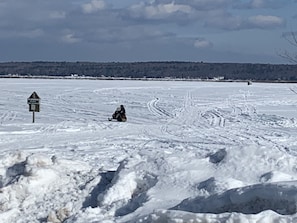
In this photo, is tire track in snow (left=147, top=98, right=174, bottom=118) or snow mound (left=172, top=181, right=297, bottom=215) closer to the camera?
snow mound (left=172, top=181, right=297, bottom=215)

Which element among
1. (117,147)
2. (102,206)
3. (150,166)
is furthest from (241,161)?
(117,147)

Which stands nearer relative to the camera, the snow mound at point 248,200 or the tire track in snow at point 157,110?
the snow mound at point 248,200

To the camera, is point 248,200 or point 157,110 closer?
point 248,200

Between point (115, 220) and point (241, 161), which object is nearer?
point (115, 220)

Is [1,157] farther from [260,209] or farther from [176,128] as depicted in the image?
[176,128]

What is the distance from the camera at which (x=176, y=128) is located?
27500 millimetres

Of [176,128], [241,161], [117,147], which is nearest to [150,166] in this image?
[241,161]

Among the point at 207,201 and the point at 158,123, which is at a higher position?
the point at 207,201

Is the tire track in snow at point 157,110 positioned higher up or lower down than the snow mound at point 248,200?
lower down

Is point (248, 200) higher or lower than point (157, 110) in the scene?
higher

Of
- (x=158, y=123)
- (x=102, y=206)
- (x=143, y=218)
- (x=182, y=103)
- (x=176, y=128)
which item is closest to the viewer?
(x=143, y=218)

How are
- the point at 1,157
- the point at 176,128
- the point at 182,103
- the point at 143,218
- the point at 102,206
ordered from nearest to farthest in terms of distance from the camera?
the point at 143,218, the point at 102,206, the point at 1,157, the point at 176,128, the point at 182,103

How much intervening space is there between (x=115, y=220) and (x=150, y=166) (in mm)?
2315

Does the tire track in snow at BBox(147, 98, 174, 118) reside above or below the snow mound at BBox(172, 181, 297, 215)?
below
